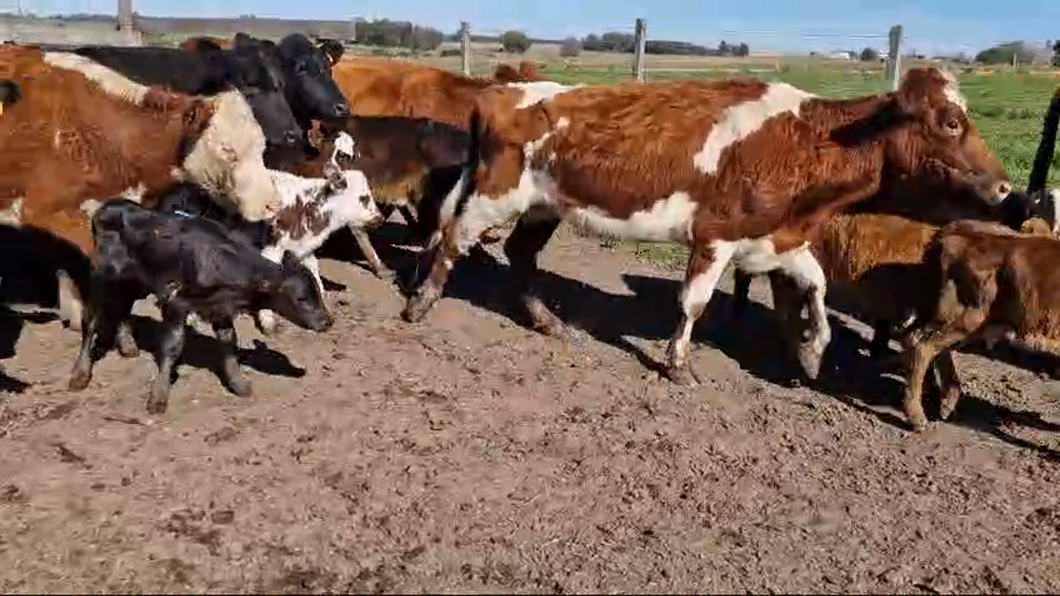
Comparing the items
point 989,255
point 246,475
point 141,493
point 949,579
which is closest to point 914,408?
point 989,255

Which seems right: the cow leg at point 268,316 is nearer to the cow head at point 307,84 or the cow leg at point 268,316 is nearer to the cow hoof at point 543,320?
the cow hoof at point 543,320

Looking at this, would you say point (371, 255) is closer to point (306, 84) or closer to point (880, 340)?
point (306, 84)

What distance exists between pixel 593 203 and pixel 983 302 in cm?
250

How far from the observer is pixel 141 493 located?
17.3 feet

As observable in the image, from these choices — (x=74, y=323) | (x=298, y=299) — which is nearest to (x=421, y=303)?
(x=298, y=299)

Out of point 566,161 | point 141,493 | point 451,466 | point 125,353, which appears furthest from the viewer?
point 566,161

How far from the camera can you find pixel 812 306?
745 cm

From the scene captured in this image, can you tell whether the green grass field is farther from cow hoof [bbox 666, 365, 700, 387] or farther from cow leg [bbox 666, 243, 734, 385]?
cow hoof [bbox 666, 365, 700, 387]

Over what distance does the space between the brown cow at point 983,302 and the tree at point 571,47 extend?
27958 mm

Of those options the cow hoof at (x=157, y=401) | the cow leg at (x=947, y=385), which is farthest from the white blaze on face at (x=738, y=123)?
the cow hoof at (x=157, y=401)

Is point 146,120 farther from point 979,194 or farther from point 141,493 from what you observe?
Answer: point 979,194

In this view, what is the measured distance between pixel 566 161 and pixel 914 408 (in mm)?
2684

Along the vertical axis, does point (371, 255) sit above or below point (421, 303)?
above

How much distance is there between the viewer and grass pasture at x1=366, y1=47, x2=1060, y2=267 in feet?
53.7
